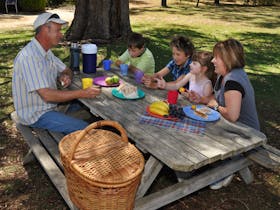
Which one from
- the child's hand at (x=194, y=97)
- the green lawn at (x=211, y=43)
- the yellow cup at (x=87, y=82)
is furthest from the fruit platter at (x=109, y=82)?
the green lawn at (x=211, y=43)

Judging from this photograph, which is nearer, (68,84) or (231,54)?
(231,54)

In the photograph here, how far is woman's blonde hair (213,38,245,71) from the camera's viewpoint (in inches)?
134

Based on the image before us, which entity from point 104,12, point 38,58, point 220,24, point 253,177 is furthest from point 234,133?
point 220,24

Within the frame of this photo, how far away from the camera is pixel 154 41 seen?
1034 centimetres

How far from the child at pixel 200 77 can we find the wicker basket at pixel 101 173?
1622mm

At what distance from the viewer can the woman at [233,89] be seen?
317cm

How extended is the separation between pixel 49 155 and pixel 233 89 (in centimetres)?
191

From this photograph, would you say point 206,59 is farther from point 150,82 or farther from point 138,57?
point 138,57

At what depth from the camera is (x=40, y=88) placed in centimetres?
345

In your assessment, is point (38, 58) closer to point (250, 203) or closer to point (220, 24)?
point (250, 203)

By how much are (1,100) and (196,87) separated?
11.4 feet

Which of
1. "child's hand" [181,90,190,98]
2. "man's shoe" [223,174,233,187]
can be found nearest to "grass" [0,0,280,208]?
"man's shoe" [223,174,233,187]

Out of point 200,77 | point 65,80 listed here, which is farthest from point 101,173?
point 200,77

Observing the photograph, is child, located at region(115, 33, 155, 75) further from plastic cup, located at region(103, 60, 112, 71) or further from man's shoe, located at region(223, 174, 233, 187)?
man's shoe, located at region(223, 174, 233, 187)
